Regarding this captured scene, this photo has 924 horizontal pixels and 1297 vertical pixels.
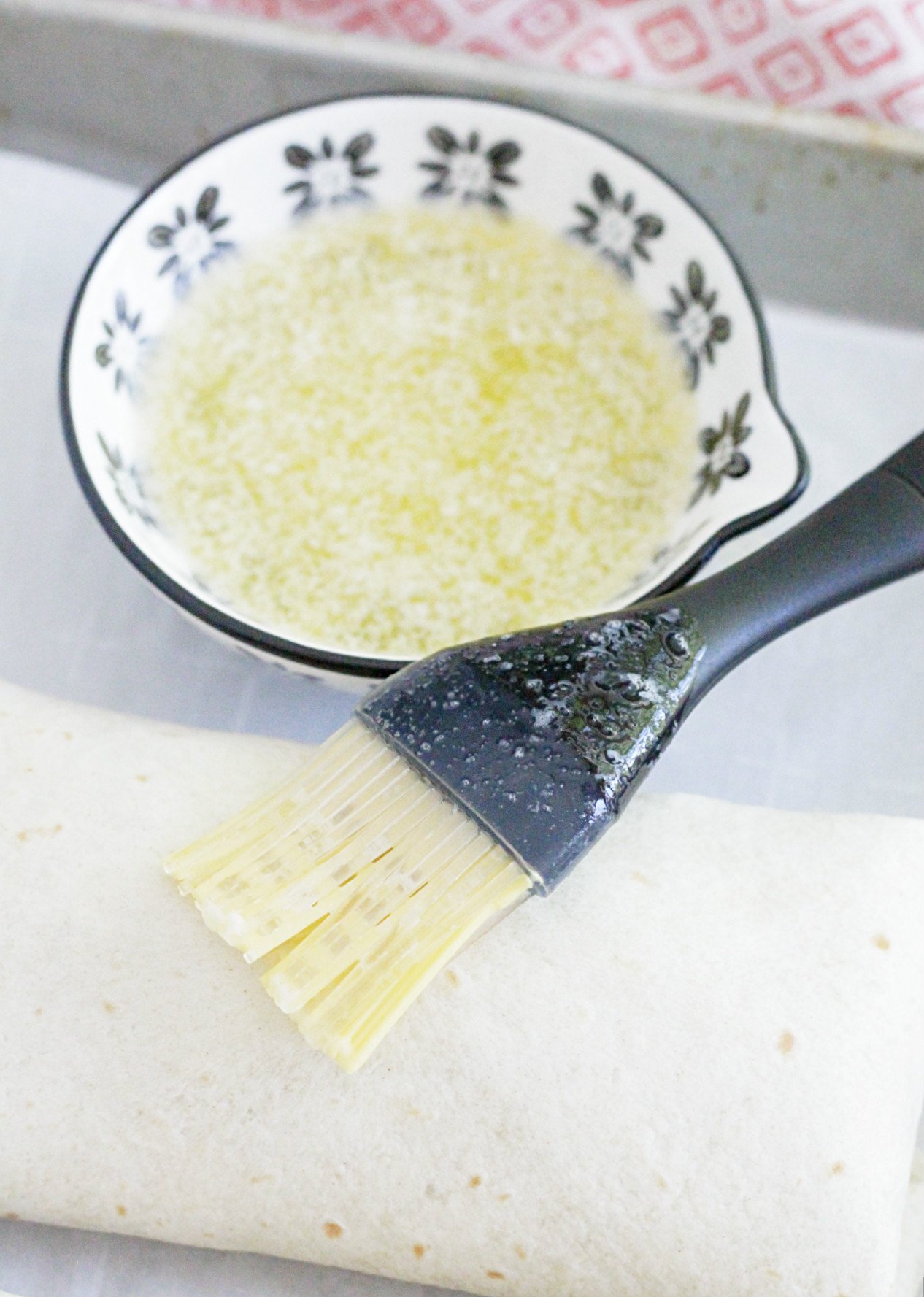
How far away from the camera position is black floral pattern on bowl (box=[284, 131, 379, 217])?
1132 millimetres

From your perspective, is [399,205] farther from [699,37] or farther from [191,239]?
[699,37]

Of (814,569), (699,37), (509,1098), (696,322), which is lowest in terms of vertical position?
(509,1098)

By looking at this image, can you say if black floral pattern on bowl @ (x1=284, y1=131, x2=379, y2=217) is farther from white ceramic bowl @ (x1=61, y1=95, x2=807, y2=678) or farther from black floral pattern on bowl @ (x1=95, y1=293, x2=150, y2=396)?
black floral pattern on bowl @ (x1=95, y1=293, x2=150, y2=396)

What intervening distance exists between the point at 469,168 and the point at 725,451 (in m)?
0.37

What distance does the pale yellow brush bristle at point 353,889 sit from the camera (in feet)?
2.48

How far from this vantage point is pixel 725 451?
3.30 feet

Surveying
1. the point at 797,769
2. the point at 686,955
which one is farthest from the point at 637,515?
the point at 686,955

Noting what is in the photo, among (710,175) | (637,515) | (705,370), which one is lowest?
(637,515)

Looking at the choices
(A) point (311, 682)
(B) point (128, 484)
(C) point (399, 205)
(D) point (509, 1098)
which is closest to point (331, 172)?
(C) point (399, 205)

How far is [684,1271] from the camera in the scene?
0.80 meters

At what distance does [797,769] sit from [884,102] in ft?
2.00

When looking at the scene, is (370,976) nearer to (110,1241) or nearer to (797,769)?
(110,1241)

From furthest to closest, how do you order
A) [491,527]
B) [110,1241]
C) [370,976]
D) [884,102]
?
1. [884,102]
2. [491,527]
3. [110,1241]
4. [370,976]

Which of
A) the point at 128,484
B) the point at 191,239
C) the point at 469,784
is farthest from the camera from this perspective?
the point at 191,239
